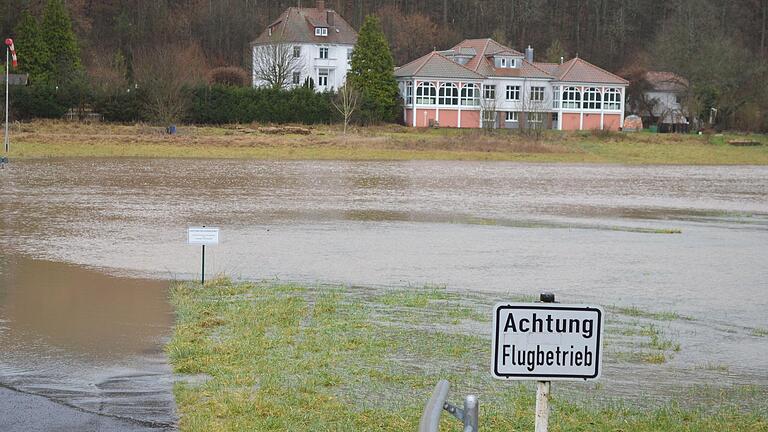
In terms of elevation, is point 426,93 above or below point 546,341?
above

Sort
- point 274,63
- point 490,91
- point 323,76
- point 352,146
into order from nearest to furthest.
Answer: point 352,146
point 274,63
point 490,91
point 323,76

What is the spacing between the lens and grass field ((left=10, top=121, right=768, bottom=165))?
50.7 m

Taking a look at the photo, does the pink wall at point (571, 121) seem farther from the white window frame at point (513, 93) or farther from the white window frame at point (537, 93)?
the white window frame at point (513, 93)

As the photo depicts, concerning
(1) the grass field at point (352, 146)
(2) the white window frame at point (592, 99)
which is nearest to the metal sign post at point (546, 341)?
(1) the grass field at point (352, 146)

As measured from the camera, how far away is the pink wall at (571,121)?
87.0 metres

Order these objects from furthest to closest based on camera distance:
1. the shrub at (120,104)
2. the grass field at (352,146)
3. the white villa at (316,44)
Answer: the white villa at (316,44) → the shrub at (120,104) → the grass field at (352,146)

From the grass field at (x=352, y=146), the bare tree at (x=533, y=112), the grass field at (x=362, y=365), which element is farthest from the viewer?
the bare tree at (x=533, y=112)

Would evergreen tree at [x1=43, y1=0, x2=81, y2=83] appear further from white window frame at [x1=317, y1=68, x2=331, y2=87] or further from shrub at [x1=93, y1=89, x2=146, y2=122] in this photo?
white window frame at [x1=317, y1=68, x2=331, y2=87]

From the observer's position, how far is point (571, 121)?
287 ft

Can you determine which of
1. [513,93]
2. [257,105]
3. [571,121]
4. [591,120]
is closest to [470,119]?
[513,93]

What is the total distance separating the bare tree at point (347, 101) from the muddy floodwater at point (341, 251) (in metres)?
29.3

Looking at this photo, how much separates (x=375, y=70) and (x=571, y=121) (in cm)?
1792

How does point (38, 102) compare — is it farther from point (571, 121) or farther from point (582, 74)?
point (582, 74)

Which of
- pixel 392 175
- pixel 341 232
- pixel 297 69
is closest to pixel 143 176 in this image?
pixel 392 175
